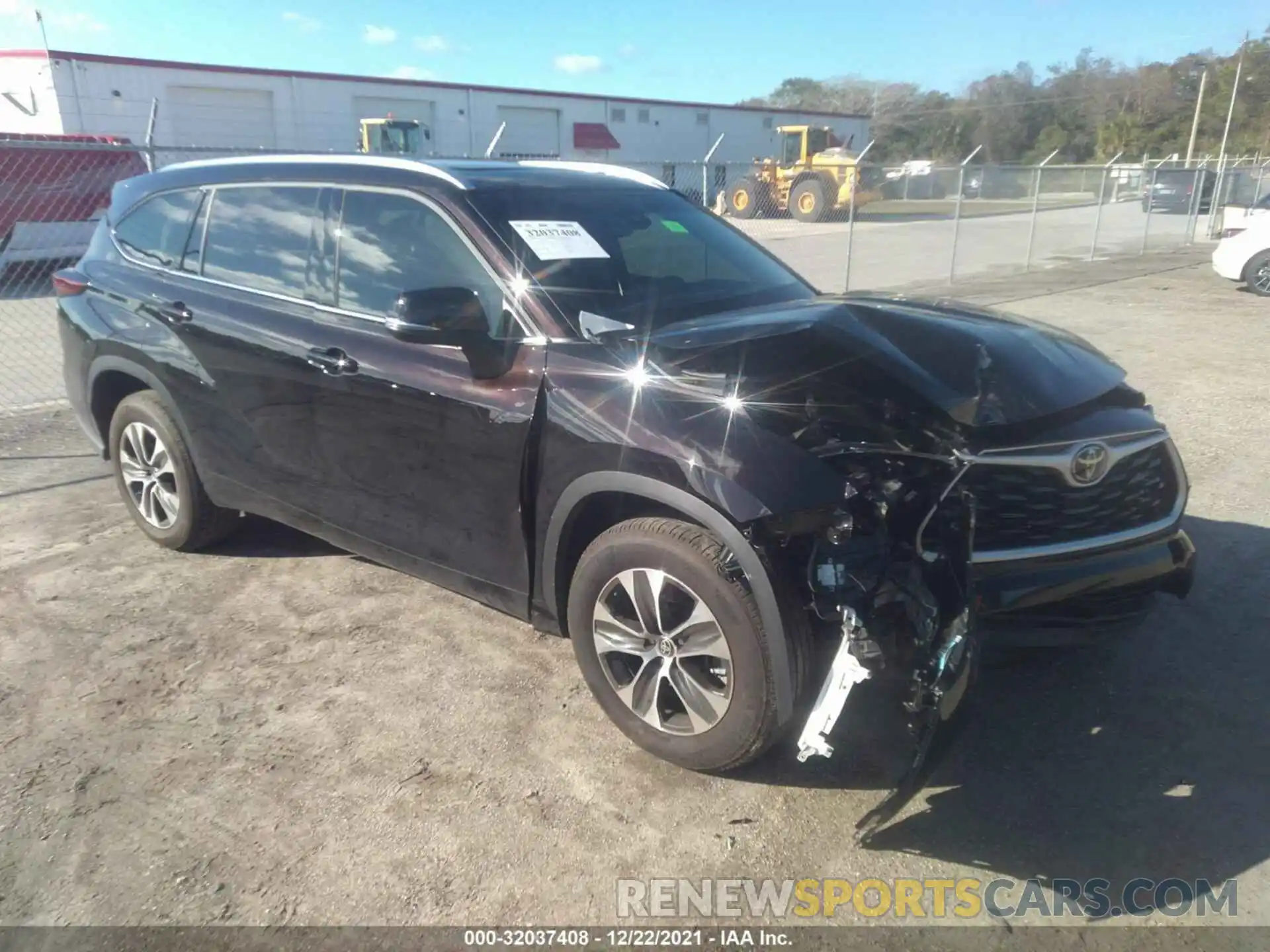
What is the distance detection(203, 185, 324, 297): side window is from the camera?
4.01m

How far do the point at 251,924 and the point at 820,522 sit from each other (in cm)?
188

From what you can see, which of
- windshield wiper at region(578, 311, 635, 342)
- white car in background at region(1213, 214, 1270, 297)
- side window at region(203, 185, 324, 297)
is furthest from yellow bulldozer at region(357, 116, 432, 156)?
windshield wiper at region(578, 311, 635, 342)

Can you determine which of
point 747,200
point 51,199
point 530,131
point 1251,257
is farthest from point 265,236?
point 530,131

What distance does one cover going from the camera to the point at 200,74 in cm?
3075

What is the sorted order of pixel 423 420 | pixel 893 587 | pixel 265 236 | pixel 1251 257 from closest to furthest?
pixel 893 587
pixel 423 420
pixel 265 236
pixel 1251 257

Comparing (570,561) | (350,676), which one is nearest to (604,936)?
(570,561)

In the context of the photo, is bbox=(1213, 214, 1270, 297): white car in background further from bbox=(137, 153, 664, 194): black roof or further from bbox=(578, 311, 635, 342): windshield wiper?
bbox=(578, 311, 635, 342): windshield wiper

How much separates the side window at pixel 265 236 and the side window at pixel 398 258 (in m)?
0.24

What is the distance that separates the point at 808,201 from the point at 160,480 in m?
26.7

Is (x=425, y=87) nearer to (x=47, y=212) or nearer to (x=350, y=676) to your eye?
(x=47, y=212)

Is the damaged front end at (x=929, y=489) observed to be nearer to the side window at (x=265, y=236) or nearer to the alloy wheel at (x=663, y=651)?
the alloy wheel at (x=663, y=651)

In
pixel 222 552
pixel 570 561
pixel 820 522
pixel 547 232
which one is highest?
pixel 547 232

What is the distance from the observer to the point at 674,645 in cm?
299

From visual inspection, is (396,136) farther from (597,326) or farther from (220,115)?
(597,326)
